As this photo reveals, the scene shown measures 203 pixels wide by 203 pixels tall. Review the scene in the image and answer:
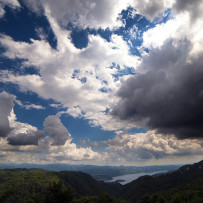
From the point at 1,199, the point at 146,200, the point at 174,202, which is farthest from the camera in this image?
the point at 146,200

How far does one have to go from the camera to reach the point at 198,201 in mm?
95500

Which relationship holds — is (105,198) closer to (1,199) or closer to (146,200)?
(146,200)

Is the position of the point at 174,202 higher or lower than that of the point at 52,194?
lower

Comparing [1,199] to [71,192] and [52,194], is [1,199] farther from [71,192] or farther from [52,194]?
[71,192]

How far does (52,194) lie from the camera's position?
54.4m

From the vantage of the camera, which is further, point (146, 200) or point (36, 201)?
point (146, 200)

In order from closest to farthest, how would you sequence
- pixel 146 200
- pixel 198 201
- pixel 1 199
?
1. pixel 1 199
2. pixel 198 201
3. pixel 146 200

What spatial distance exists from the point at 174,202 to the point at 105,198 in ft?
173

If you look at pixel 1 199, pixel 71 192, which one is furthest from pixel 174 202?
pixel 1 199

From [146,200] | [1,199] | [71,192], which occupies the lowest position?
[146,200]

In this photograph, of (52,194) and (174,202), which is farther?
(174,202)

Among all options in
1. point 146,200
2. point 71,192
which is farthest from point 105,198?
point 71,192

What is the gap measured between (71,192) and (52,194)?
6.52 meters

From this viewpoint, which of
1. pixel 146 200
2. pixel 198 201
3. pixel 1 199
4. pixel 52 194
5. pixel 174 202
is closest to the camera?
pixel 52 194
